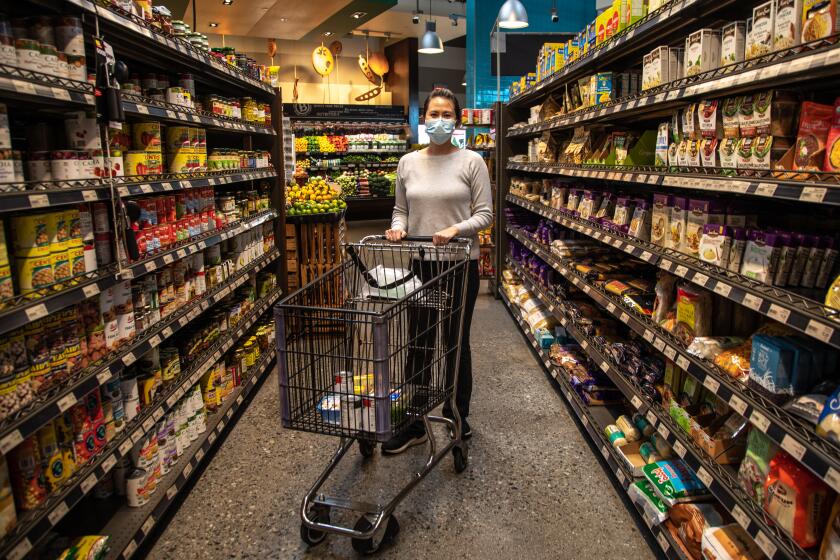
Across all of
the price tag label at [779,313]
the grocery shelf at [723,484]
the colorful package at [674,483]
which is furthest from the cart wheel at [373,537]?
the price tag label at [779,313]

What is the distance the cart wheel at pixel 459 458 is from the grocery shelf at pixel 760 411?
106cm

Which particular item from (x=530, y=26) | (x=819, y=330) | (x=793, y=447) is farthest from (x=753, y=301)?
(x=530, y=26)

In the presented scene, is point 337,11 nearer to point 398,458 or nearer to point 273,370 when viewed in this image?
point 273,370

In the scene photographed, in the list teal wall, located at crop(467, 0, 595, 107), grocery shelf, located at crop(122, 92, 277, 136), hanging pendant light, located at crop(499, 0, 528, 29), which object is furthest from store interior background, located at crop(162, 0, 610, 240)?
grocery shelf, located at crop(122, 92, 277, 136)

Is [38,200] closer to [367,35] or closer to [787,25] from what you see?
[787,25]

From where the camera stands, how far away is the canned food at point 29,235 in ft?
6.25

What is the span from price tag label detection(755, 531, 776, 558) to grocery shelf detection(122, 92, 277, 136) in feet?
8.83

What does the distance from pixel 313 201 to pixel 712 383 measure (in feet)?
14.3

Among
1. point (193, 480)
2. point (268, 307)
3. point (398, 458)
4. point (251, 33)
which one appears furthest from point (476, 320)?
point (251, 33)

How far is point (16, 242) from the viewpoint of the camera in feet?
6.29

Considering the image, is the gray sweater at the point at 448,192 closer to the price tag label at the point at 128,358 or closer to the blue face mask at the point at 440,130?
the blue face mask at the point at 440,130

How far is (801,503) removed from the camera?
5.50ft

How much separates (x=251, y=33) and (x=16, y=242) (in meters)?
12.0

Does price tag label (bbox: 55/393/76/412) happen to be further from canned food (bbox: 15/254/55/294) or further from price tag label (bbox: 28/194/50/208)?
price tag label (bbox: 28/194/50/208)
